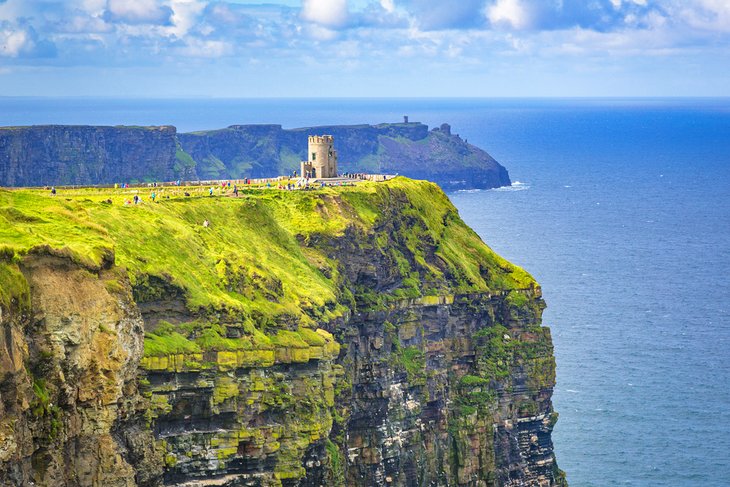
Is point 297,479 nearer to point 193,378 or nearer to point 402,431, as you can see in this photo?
Result: point 193,378

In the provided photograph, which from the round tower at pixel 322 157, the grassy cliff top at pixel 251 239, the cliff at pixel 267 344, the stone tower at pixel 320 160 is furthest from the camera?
the stone tower at pixel 320 160

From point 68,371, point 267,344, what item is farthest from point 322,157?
point 68,371

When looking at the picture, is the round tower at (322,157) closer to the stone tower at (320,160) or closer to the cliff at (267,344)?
the stone tower at (320,160)

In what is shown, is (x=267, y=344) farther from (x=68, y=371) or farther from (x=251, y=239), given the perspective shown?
(x=68, y=371)

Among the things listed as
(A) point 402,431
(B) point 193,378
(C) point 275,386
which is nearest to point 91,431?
(B) point 193,378

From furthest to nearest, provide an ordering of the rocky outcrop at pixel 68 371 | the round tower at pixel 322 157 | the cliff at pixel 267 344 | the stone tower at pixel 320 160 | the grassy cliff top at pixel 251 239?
the stone tower at pixel 320 160
the round tower at pixel 322 157
the grassy cliff top at pixel 251 239
the cliff at pixel 267 344
the rocky outcrop at pixel 68 371

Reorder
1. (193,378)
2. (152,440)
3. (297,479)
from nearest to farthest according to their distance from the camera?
(152,440), (193,378), (297,479)

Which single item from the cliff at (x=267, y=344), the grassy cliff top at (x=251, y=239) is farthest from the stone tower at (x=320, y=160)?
the cliff at (x=267, y=344)

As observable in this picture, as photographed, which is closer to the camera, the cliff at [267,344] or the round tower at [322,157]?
the cliff at [267,344]
